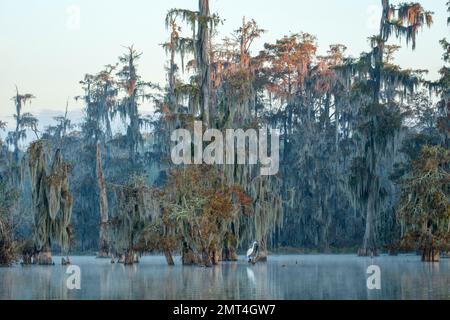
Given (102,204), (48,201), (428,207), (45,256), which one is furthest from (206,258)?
(102,204)

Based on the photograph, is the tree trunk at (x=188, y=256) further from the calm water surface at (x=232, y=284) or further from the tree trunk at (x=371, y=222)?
the tree trunk at (x=371, y=222)

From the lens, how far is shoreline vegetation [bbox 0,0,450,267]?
137ft

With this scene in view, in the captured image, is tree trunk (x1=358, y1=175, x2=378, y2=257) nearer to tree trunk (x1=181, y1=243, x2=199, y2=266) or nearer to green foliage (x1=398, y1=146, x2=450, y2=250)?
green foliage (x1=398, y1=146, x2=450, y2=250)

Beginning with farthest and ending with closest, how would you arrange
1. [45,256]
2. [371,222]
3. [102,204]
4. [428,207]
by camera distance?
1. [102,204]
2. [371,222]
3. [45,256]
4. [428,207]

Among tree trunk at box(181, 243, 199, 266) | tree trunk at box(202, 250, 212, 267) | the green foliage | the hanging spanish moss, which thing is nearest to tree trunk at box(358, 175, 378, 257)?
the green foliage

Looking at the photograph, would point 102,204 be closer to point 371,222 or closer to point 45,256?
point 45,256

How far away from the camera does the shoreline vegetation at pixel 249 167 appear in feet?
137

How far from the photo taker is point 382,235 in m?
54.4

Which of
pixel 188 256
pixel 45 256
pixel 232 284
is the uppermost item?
pixel 232 284

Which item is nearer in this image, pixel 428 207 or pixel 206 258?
pixel 206 258


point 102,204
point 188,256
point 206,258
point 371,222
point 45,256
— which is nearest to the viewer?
point 206,258

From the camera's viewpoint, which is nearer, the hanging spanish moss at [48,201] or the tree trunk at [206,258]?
the tree trunk at [206,258]

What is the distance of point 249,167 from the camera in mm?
45156

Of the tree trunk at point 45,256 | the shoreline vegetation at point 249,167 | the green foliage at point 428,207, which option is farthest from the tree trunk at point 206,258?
the green foliage at point 428,207
